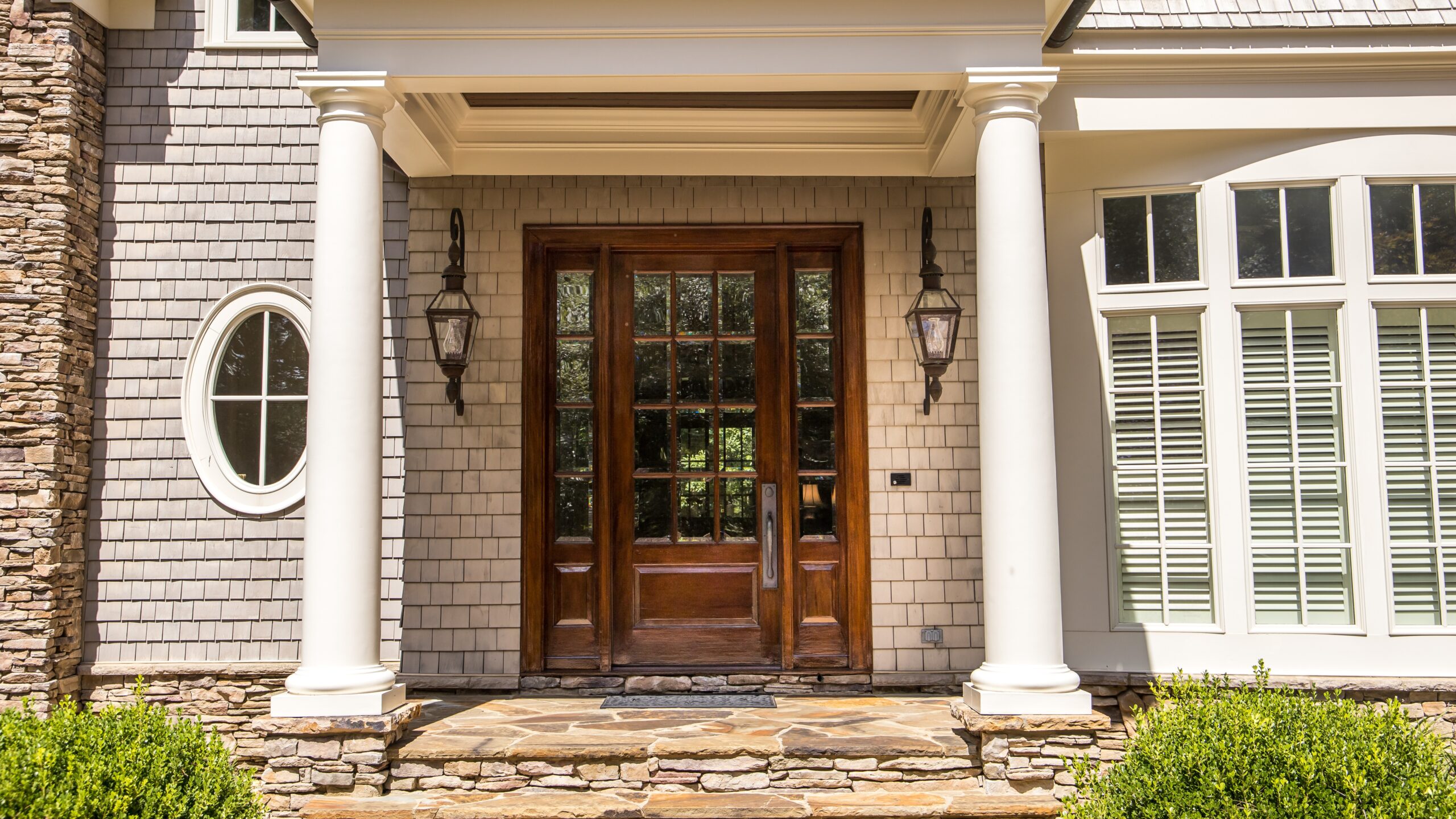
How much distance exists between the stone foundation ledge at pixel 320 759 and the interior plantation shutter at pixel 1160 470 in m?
3.63

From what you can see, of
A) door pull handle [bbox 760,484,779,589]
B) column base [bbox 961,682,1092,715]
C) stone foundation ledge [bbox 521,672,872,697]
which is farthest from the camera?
door pull handle [bbox 760,484,779,589]

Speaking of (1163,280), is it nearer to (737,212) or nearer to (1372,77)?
(1372,77)

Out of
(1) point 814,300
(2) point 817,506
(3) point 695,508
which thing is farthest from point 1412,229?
(3) point 695,508

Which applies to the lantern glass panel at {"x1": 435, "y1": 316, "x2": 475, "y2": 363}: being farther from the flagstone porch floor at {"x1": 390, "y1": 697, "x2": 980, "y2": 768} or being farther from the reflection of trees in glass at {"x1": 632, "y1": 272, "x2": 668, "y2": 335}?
the flagstone porch floor at {"x1": 390, "y1": 697, "x2": 980, "y2": 768}

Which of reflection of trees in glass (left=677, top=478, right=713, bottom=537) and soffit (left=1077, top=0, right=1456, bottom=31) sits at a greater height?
soffit (left=1077, top=0, right=1456, bottom=31)

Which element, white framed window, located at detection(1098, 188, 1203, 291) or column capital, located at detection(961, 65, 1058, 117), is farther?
white framed window, located at detection(1098, 188, 1203, 291)

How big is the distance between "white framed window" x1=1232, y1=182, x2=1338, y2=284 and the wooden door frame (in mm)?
1964

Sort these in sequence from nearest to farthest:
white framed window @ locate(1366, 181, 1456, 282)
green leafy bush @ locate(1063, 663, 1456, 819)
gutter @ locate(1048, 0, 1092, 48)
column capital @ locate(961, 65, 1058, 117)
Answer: green leafy bush @ locate(1063, 663, 1456, 819), column capital @ locate(961, 65, 1058, 117), gutter @ locate(1048, 0, 1092, 48), white framed window @ locate(1366, 181, 1456, 282)

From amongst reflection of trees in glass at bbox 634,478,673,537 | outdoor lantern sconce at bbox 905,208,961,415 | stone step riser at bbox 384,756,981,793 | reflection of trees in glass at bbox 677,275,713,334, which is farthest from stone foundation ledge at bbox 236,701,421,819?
outdoor lantern sconce at bbox 905,208,961,415

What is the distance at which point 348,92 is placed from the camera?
4.46m

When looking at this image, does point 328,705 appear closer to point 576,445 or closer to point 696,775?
point 696,775

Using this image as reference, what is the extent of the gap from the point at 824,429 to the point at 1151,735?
2711 millimetres

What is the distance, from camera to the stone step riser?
4270 millimetres

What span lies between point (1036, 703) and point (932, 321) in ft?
6.87
